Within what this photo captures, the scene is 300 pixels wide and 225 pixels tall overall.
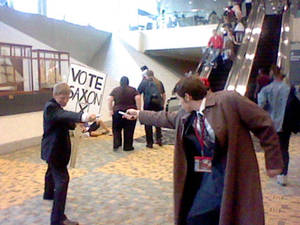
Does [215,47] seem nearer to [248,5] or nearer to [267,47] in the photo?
[267,47]

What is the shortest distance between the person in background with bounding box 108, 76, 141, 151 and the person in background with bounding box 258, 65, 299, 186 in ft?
9.13

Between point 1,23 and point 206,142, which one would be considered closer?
point 206,142

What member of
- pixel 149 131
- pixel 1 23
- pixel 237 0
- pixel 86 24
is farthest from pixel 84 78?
pixel 237 0

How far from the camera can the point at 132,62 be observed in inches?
485

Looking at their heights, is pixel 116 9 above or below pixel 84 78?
above

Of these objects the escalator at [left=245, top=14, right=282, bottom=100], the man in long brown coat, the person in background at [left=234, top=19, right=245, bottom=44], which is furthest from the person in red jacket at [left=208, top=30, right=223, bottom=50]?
the man in long brown coat

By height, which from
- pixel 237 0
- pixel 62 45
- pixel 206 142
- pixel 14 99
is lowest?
pixel 14 99

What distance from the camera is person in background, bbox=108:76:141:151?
682cm

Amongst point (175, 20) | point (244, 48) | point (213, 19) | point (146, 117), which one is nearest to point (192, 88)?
point (146, 117)

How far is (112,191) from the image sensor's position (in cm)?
461

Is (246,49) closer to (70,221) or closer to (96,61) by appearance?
(96,61)

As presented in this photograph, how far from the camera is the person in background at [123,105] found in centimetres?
682

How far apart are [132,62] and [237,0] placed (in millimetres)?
4876

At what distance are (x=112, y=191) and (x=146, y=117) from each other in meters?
2.30
